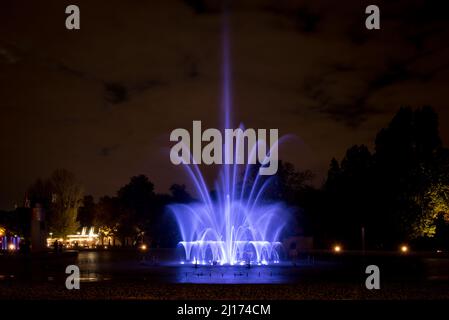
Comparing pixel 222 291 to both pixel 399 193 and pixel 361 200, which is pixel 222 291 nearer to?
pixel 399 193

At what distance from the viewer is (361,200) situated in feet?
225

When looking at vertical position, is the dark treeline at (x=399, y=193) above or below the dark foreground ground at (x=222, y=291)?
above

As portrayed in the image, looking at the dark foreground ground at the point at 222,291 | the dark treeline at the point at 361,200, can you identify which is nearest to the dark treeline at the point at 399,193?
the dark treeline at the point at 361,200

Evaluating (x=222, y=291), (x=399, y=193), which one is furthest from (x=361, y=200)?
(x=222, y=291)

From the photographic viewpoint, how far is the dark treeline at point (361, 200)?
57.3 m

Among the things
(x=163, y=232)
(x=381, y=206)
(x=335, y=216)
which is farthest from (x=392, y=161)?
(x=163, y=232)

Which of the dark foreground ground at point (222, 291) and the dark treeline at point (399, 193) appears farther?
the dark treeline at point (399, 193)

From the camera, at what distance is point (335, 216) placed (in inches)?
2901

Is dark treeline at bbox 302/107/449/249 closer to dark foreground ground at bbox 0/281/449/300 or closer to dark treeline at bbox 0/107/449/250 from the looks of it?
dark treeline at bbox 0/107/449/250

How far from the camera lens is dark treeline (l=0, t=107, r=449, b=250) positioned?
57281 mm

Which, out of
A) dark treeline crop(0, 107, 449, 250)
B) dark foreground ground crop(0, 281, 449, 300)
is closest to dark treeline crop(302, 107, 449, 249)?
dark treeline crop(0, 107, 449, 250)

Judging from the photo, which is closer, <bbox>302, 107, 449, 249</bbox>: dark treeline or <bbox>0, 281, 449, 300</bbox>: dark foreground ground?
<bbox>0, 281, 449, 300</bbox>: dark foreground ground

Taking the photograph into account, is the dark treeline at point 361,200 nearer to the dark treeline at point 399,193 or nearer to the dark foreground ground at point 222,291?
the dark treeline at point 399,193
